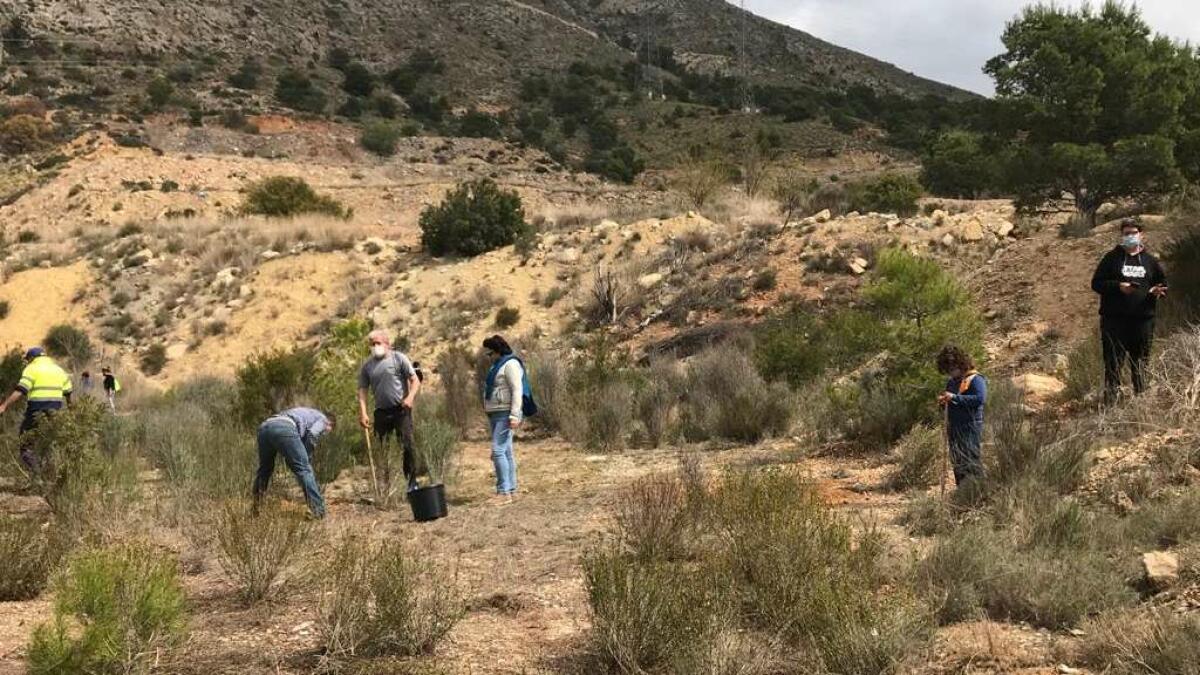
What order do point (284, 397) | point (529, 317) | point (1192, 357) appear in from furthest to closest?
point (529, 317) < point (284, 397) < point (1192, 357)

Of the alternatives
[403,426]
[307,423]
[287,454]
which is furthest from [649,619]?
[403,426]

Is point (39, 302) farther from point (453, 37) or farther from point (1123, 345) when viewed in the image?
point (453, 37)

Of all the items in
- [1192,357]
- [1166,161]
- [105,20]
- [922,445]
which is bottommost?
[922,445]

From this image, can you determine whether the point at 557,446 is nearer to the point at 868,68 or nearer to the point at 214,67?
the point at 214,67

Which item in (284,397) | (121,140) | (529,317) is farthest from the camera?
(121,140)

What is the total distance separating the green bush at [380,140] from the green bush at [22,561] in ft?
140

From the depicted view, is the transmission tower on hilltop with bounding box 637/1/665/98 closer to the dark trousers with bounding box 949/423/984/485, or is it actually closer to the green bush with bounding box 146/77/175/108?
the green bush with bounding box 146/77/175/108

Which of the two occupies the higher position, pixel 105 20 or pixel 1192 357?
pixel 105 20

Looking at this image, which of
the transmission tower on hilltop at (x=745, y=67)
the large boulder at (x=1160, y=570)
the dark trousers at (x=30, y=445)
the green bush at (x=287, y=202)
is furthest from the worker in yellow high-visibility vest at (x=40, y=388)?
the transmission tower on hilltop at (x=745, y=67)

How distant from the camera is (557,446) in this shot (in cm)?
1295

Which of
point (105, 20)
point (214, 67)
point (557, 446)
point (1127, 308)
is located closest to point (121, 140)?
point (214, 67)

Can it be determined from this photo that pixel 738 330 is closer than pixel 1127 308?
No

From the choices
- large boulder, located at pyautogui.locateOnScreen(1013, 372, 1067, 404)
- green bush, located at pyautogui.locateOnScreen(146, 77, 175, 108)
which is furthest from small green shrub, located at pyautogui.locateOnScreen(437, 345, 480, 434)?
green bush, located at pyautogui.locateOnScreen(146, 77, 175, 108)

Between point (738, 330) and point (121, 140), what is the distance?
112ft
